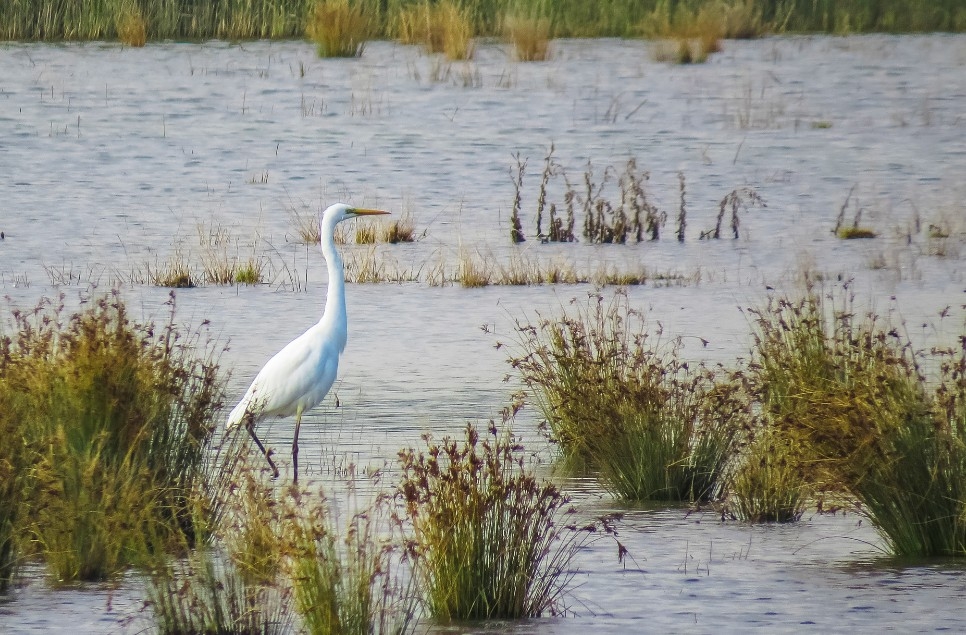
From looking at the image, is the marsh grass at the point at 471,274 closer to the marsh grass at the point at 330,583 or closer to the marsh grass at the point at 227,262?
the marsh grass at the point at 227,262

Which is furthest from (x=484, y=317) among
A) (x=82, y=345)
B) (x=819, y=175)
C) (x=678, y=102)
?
(x=678, y=102)

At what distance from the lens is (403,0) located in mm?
32688

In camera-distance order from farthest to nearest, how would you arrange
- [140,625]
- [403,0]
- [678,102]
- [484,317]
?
[403,0] < [678,102] < [484,317] < [140,625]

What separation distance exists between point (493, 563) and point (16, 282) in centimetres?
→ 1052

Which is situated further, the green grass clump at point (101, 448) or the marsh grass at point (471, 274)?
the marsh grass at point (471, 274)

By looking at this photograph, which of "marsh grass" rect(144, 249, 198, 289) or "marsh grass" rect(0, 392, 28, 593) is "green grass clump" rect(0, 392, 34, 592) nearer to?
"marsh grass" rect(0, 392, 28, 593)

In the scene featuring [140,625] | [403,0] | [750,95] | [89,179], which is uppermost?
[403,0]

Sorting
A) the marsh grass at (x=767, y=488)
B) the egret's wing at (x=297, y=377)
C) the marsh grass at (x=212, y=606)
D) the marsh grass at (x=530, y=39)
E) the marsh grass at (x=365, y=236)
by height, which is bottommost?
the marsh grass at (x=212, y=606)

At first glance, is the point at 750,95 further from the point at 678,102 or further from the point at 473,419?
the point at 473,419

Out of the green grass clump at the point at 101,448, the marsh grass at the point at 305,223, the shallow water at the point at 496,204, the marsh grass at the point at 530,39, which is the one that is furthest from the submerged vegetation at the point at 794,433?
the marsh grass at the point at 530,39

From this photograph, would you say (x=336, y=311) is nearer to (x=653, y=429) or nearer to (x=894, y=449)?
(x=653, y=429)

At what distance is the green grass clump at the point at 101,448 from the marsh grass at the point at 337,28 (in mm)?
23645

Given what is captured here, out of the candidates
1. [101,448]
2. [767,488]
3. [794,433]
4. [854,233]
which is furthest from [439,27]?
[101,448]

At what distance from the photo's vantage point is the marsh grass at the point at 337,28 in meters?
30.0
